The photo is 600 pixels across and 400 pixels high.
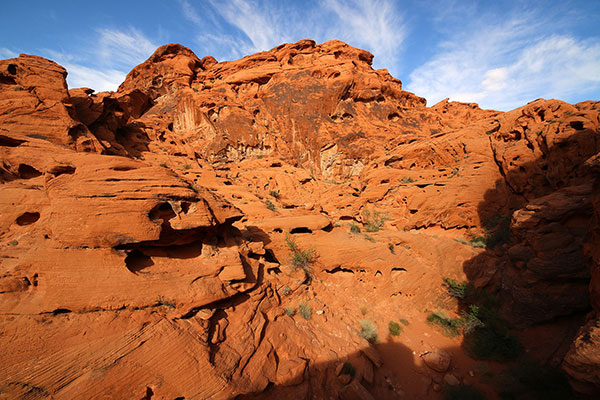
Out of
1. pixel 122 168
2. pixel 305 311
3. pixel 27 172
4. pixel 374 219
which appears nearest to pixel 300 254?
pixel 305 311

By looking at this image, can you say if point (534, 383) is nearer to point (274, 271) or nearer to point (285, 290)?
point (285, 290)

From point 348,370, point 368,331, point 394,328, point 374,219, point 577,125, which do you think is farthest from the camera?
point 374,219

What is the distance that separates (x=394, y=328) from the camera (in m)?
8.00

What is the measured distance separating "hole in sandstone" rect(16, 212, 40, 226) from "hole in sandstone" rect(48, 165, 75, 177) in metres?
1.21

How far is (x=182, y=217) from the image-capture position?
6.26m

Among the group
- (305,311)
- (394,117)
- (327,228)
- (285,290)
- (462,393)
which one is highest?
(394,117)

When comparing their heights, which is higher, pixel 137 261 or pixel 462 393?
pixel 137 261

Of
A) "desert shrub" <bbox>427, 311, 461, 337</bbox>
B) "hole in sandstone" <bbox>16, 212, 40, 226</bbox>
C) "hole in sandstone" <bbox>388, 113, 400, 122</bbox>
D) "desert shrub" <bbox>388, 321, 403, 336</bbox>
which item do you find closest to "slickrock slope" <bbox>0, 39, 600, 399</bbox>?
"hole in sandstone" <bbox>16, 212, 40, 226</bbox>

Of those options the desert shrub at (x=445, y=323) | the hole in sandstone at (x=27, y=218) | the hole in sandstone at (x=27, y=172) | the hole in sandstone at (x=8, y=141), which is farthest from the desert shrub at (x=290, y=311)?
the hole in sandstone at (x=8, y=141)

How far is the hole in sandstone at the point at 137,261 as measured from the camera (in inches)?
219

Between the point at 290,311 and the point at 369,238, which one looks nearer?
the point at 290,311

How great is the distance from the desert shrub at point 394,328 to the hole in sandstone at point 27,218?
469 inches

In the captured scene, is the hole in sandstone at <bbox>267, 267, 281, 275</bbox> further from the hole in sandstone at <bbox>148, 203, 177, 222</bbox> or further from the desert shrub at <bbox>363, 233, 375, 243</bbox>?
the desert shrub at <bbox>363, 233, 375, 243</bbox>

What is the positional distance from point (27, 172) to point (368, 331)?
14.7 meters
